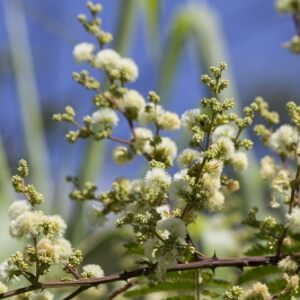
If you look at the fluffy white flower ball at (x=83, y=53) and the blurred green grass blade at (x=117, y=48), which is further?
the blurred green grass blade at (x=117, y=48)

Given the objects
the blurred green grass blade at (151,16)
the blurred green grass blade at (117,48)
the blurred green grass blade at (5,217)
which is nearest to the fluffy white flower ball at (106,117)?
the blurred green grass blade at (5,217)

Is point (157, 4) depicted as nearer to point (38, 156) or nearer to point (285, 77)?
point (38, 156)

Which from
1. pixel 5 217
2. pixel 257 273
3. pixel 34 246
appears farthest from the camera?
pixel 5 217

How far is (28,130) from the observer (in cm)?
304

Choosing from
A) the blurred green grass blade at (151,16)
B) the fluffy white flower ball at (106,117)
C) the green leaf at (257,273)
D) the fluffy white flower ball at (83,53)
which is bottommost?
the green leaf at (257,273)

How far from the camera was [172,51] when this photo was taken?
2.70 metres

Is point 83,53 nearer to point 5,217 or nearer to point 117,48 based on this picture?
point 5,217

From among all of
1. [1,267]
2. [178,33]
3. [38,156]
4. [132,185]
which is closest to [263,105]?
[132,185]

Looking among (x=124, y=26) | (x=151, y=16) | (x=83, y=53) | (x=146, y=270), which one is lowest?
(x=146, y=270)

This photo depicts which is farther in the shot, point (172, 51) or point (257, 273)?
point (172, 51)

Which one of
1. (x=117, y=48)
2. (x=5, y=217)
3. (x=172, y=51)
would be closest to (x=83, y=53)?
(x=5, y=217)

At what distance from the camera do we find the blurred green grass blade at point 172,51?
8.80ft

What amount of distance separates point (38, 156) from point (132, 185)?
5.86 feet

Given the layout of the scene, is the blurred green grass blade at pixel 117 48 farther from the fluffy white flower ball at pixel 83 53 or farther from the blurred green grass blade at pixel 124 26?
the fluffy white flower ball at pixel 83 53
